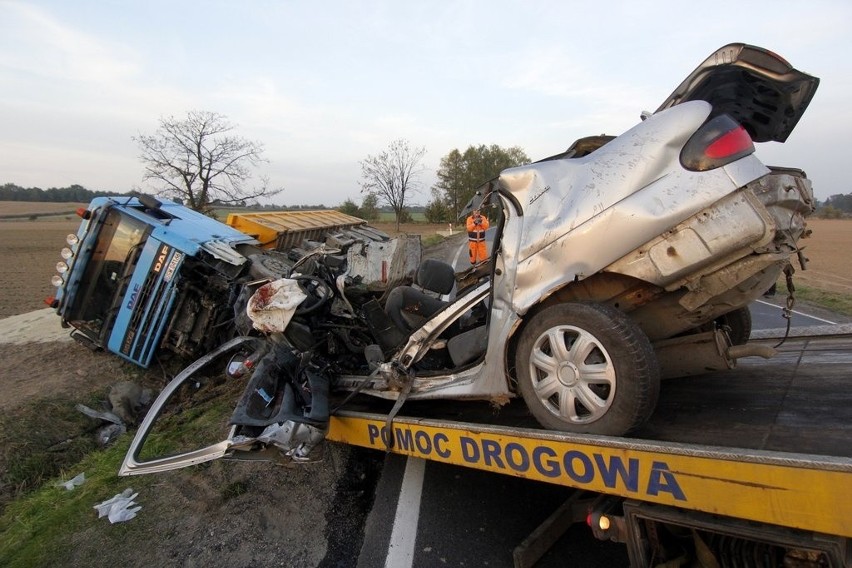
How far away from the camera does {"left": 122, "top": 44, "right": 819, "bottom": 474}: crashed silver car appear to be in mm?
2307

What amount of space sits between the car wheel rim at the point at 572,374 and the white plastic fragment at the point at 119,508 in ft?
9.81

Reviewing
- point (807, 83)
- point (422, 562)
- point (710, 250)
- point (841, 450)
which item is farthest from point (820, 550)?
point (807, 83)

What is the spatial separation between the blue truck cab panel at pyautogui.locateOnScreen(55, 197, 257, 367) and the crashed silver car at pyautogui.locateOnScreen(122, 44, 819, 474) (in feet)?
11.6

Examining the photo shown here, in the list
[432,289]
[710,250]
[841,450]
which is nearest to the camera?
[841,450]

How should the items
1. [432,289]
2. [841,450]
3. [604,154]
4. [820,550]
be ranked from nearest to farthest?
[820,550] < [841,450] < [604,154] < [432,289]

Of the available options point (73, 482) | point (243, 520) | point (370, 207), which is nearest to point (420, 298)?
point (243, 520)

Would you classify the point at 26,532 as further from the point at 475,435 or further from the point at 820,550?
the point at 820,550

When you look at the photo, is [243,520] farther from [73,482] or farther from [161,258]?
[161,258]

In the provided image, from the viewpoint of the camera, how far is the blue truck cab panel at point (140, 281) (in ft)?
21.9

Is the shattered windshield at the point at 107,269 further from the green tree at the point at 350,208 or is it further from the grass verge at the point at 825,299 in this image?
the green tree at the point at 350,208

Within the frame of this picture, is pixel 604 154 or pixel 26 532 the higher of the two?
pixel 604 154

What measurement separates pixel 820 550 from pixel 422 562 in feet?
6.18

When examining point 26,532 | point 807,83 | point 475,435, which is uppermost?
point 807,83

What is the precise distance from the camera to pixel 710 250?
2.27 meters
